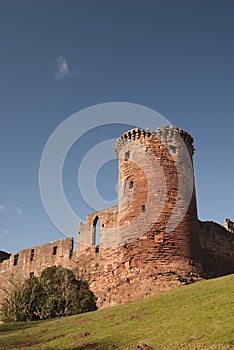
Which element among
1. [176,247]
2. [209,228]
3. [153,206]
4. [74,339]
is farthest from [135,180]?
[74,339]

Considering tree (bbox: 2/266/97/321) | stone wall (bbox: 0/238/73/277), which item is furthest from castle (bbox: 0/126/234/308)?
stone wall (bbox: 0/238/73/277)

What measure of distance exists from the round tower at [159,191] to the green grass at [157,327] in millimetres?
5007

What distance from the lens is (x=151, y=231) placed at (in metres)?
21.3

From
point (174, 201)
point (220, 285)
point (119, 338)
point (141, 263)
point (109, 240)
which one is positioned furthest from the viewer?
point (109, 240)

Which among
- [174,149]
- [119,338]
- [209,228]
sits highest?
[174,149]

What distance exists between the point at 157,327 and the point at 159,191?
11.4 metres

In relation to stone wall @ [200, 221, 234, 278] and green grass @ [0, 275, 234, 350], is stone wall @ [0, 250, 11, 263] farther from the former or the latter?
green grass @ [0, 275, 234, 350]

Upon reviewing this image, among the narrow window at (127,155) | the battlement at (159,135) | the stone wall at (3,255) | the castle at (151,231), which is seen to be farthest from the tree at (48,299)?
the stone wall at (3,255)

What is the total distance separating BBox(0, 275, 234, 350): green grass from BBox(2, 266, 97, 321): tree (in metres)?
6.52

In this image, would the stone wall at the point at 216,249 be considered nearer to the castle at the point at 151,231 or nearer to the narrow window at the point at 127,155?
the castle at the point at 151,231

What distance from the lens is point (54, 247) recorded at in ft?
105

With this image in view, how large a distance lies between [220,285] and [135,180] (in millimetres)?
9249

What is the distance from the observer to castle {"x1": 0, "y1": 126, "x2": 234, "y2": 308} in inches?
806

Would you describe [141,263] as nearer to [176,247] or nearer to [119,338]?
[176,247]
